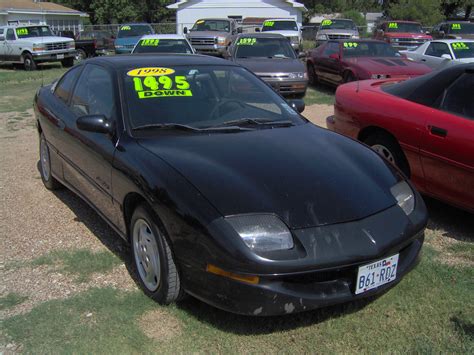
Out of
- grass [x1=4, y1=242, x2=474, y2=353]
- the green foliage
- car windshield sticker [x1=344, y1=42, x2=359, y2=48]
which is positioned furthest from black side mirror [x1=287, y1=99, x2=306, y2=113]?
the green foliage

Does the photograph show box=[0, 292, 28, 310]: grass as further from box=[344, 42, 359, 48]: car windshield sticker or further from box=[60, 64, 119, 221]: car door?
box=[344, 42, 359, 48]: car windshield sticker

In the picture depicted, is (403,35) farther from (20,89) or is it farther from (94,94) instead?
(94,94)

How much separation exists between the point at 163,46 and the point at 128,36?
644 centimetres

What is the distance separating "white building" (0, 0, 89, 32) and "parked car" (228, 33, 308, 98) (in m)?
32.1

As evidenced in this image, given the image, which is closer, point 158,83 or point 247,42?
point 158,83

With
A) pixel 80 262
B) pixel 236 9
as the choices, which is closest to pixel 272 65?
pixel 80 262

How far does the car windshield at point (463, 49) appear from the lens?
1179cm

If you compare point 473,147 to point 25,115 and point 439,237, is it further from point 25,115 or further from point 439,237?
point 25,115

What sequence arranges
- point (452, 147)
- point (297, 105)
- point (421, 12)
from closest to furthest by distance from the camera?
point (452, 147) < point (297, 105) < point (421, 12)

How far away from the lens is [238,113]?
399 centimetres

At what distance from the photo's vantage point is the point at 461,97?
433 cm

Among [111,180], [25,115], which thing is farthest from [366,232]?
[25,115]

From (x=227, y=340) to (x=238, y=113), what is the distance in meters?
1.81

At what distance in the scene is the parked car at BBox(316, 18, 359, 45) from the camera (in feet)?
77.3
